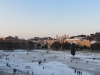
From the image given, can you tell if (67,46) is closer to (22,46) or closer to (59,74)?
(22,46)

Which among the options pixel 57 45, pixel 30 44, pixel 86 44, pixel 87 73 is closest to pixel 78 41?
pixel 86 44

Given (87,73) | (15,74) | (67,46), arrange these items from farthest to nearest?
1. (67,46)
2. (87,73)
3. (15,74)

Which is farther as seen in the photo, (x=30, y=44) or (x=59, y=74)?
(x=30, y=44)

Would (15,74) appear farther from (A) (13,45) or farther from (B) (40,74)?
(A) (13,45)

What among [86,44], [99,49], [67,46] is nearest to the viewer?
[99,49]

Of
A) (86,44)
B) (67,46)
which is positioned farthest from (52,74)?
(86,44)

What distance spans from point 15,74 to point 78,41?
386 ft

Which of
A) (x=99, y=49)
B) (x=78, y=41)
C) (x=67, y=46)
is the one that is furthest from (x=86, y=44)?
(x=99, y=49)

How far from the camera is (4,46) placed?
137m

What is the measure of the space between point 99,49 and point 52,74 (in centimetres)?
7918

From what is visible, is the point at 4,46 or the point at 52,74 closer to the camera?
the point at 52,74

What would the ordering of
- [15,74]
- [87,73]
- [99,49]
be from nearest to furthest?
[15,74], [87,73], [99,49]

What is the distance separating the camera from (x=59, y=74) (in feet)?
95.2

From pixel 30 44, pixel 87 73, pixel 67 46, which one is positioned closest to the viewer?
pixel 87 73
